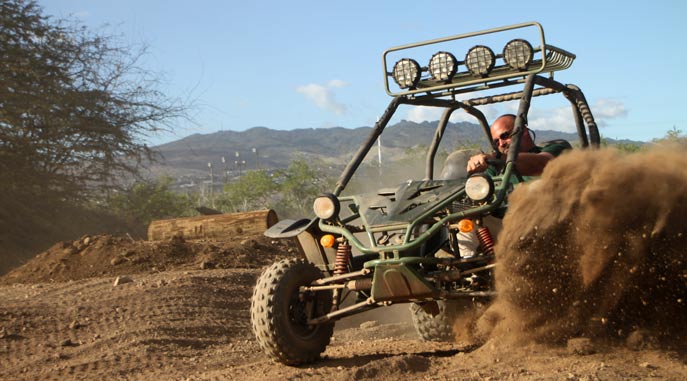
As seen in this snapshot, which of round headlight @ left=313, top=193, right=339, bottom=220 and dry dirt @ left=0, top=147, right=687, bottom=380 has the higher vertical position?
round headlight @ left=313, top=193, right=339, bottom=220

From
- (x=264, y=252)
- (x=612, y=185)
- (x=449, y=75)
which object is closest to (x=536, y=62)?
(x=449, y=75)

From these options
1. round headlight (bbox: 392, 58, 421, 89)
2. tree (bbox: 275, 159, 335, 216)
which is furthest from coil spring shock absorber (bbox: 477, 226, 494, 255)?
tree (bbox: 275, 159, 335, 216)

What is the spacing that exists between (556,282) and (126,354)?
3.66m

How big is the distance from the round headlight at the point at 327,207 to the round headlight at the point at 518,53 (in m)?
1.57

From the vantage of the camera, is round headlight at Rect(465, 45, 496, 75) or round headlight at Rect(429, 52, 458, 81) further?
round headlight at Rect(429, 52, 458, 81)

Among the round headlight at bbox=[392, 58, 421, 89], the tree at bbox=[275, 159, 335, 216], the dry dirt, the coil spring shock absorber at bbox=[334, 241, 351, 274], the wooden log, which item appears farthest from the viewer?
the tree at bbox=[275, 159, 335, 216]

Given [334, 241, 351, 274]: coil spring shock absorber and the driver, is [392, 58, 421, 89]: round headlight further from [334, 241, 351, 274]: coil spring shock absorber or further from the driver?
[334, 241, 351, 274]: coil spring shock absorber

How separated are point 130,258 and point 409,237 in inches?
282

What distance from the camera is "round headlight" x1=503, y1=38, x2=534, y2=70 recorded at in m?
6.30

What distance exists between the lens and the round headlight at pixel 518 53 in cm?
630

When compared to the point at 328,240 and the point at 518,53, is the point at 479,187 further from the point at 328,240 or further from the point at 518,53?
the point at 518,53

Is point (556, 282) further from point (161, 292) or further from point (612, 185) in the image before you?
point (161, 292)

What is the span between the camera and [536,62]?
656 cm

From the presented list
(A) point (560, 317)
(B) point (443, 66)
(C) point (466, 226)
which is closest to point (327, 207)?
(C) point (466, 226)
